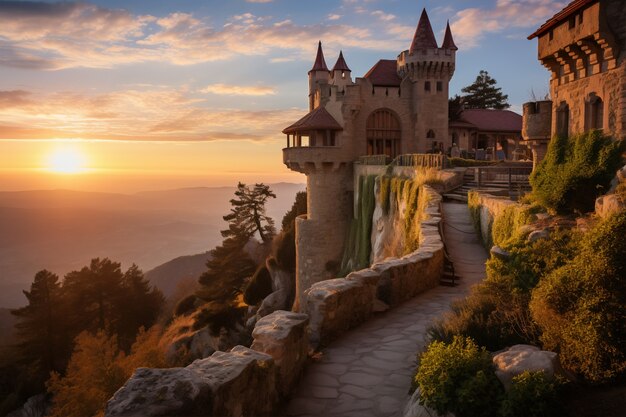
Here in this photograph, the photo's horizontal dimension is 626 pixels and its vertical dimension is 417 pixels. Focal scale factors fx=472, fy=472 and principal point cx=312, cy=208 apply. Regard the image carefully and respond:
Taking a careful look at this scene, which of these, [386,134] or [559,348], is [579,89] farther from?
[386,134]

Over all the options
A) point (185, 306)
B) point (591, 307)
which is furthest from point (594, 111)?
point (185, 306)

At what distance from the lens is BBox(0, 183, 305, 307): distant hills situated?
123925 mm

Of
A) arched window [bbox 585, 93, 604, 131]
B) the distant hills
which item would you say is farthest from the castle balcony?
the distant hills

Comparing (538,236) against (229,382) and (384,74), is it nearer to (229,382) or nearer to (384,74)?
(229,382)

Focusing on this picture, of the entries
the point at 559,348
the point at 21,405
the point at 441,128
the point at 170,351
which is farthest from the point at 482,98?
the point at 559,348

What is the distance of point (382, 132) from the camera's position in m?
35.6

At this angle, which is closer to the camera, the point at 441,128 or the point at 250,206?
the point at 441,128

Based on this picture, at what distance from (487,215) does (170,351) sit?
26.2 metres

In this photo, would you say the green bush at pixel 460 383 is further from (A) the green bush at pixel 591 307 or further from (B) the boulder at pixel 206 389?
(B) the boulder at pixel 206 389

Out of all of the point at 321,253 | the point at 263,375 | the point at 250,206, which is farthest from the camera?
the point at 250,206

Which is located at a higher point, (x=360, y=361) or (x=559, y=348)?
(x=559, y=348)

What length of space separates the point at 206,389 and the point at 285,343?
1525 mm

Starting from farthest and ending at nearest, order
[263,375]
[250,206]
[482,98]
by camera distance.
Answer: [482,98]
[250,206]
[263,375]

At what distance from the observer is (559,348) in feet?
14.4
